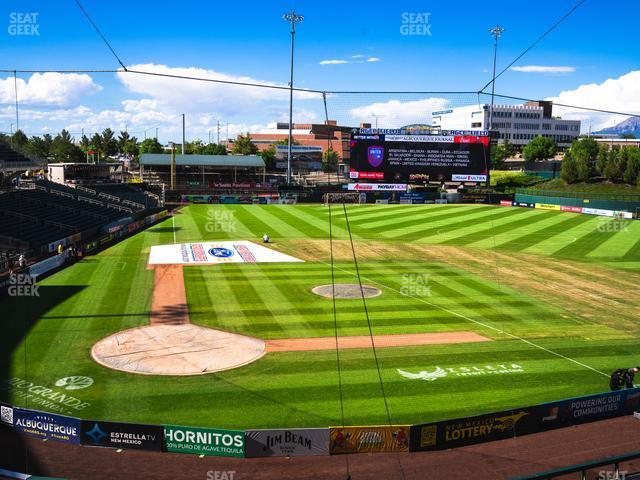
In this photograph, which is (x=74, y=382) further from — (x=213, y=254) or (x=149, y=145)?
(x=149, y=145)

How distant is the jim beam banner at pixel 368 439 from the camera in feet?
51.3

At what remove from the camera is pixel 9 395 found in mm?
18766

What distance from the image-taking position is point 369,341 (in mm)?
25484

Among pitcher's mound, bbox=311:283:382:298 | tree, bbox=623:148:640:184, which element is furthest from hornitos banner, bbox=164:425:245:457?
tree, bbox=623:148:640:184

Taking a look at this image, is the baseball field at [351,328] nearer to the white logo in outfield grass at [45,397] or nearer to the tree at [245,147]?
the white logo in outfield grass at [45,397]

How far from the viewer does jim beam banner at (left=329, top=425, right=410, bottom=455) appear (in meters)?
15.6

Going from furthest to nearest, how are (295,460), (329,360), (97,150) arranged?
1. (97,150)
2. (329,360)
3. (295,460)

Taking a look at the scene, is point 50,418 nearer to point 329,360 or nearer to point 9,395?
point 9,395

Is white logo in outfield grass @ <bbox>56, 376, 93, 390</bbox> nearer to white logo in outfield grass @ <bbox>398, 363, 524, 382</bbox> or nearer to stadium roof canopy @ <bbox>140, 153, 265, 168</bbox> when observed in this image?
white logo in outfield grass @ <bbox>398, 363, 524, 382</bbox>

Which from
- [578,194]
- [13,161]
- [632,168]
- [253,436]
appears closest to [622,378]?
[253,436]

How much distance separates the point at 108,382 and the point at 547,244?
44905mm

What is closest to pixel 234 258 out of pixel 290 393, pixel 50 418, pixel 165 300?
pixel 165 300

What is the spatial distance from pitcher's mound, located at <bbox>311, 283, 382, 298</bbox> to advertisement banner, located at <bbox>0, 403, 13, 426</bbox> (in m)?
19.1

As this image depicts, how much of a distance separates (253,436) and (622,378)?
528 inches
